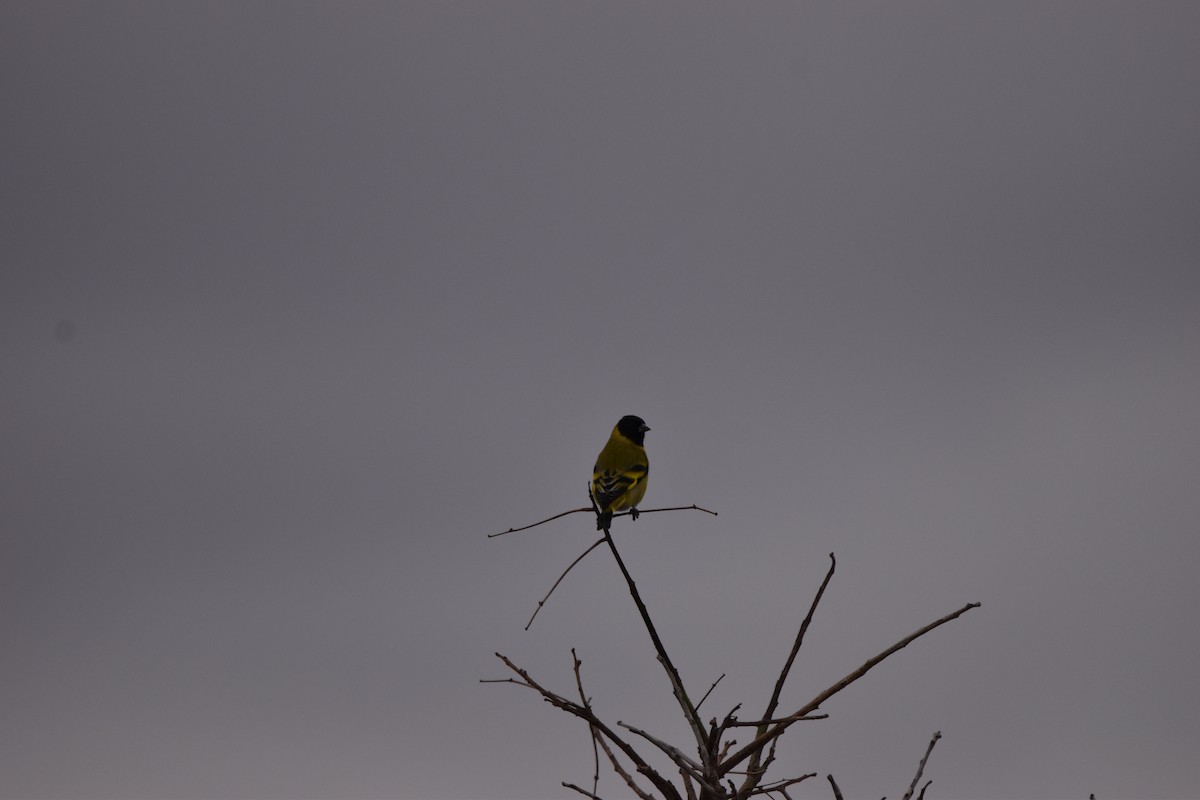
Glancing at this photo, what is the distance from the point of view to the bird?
35.1ft

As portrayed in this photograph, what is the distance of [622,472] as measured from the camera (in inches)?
439

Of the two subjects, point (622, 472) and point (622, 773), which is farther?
point (622, 472)

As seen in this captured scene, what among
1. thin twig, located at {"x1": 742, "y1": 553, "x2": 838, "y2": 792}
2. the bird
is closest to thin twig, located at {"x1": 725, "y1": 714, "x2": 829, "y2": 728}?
thin twig, located at {"x1": 742, "y1": 553, "x2": 838, "y2": 792}

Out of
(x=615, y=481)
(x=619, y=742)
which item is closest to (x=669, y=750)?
(x=619, y=742)

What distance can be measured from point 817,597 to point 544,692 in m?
0.79

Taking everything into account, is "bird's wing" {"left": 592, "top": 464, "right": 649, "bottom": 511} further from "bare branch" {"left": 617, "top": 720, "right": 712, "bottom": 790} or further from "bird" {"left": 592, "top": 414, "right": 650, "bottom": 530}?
"bare branch" {"left": 617, "top": 720, "right": 712, "bottom": 790}

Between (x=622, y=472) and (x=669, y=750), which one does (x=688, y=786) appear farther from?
(x=622, y=472)

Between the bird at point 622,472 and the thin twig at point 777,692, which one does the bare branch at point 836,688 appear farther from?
the bird at point 622,472

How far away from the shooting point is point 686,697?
2834 mm

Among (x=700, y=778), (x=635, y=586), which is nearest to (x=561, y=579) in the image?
(x=635, y=586)

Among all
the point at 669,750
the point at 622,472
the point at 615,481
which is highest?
the point at 622,472

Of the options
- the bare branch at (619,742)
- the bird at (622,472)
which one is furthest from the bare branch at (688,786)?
the bird at (622,472)

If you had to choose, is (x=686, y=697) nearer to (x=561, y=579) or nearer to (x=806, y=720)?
(x=806, y=720)

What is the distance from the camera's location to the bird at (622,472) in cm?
1070
